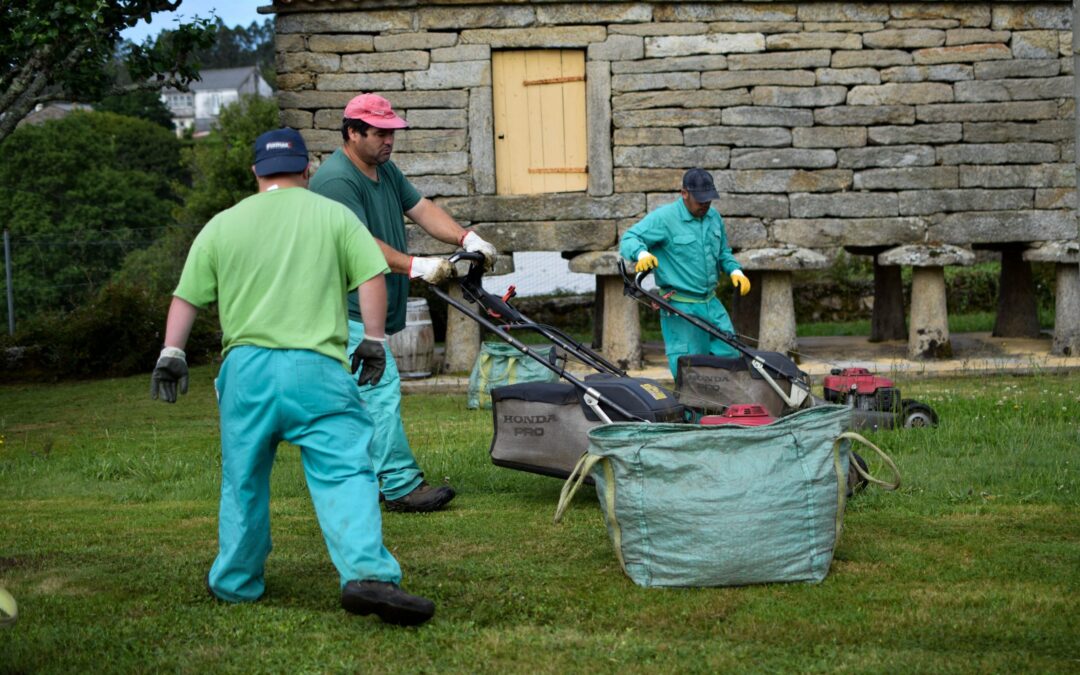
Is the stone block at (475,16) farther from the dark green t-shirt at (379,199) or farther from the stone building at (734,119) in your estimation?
the dark green t-shirt at (379,199)

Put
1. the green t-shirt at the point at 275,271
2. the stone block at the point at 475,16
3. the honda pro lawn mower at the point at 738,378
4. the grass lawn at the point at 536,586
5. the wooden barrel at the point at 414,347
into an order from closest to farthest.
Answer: the grass lawn at the point at 536,586 → the green t-shirt at the point at 275,271 → the honda pro lawn mower at the point at 738,378 → the stone block at the point at 475,16 → the wooden barrel at the point at 414,347

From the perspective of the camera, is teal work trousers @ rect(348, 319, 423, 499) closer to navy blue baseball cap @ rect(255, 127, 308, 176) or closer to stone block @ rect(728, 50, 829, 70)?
navy blue baseball cap @ rect(255, 127, 308, 176)

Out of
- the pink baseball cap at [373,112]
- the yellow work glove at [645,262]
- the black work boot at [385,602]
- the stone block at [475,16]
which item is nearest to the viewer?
the black work boot at [385,602]

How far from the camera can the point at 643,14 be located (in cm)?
1359

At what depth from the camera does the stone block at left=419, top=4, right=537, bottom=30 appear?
13.5 meters

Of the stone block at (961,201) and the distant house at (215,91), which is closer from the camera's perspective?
the stone block at (961,201)

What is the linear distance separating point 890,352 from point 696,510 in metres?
10.3

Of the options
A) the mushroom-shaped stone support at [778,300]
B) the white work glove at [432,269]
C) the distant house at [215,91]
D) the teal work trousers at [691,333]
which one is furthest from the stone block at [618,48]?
the distant house at [215,91]

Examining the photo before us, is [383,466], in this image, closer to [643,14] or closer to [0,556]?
[0,556]

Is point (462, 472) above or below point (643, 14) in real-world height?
below

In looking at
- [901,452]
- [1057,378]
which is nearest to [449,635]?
[901,452]

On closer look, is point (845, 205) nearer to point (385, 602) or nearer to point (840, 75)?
point (840, 75)

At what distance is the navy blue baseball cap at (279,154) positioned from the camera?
511cm

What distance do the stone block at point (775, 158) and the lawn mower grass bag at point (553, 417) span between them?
7351 millimetres
